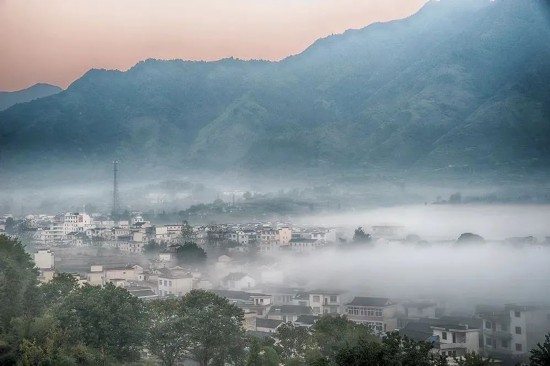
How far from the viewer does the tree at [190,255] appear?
16203 mm

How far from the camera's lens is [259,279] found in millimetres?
14672

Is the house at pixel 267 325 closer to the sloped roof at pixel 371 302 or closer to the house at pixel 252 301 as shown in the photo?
the house at pixel 252 301

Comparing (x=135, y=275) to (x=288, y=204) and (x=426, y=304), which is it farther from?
(x=288, y=204)

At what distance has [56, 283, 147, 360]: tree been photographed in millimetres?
6406

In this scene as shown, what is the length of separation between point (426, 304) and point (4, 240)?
249 inches

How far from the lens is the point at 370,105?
39438 mm

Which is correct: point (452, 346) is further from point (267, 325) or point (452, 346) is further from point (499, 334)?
point (267, 325)

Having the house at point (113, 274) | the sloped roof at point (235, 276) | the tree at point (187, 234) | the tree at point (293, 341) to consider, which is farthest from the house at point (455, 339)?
the tree at point (187, 234)

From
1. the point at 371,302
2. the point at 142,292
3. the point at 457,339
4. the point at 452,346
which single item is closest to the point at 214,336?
the point at 452,346

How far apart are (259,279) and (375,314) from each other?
4402 millimetres

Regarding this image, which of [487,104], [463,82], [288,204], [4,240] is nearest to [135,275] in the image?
[4,240]

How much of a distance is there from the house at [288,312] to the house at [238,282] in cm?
253

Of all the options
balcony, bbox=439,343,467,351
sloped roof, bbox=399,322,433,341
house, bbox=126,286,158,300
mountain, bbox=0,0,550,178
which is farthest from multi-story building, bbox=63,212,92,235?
balcony, bbox=439,343,467,351

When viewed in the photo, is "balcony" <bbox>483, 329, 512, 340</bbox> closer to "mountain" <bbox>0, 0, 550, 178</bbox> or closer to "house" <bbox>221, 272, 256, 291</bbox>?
"house" <bbox>221, 272, 256, 291</bbox>
